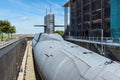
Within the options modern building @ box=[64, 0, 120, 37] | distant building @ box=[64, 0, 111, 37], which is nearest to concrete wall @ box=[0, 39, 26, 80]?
modern building @ box=[64, 0, 120, 37]

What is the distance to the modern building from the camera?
47419 mm

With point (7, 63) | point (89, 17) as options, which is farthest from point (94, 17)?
point (7, 63)

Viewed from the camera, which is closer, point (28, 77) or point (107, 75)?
point (107, 75)

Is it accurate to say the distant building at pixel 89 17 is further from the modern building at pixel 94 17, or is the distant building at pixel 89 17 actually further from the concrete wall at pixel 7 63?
the concrete wall at pixel 7 63

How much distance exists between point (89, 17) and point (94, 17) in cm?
473

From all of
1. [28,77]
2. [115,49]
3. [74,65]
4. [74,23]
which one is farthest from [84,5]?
[74,65]

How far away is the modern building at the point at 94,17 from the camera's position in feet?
156

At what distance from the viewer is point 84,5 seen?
7250cm

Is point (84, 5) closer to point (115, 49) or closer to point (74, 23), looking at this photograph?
point (74, 23)

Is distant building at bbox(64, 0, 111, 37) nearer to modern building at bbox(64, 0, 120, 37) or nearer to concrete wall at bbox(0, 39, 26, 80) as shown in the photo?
modern building at bbox(64, 0, 120, 37)

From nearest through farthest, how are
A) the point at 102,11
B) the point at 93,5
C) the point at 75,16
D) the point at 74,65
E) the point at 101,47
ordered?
the point at 74,65, the point at 101,47, the point at 102,11, the point at 93,5, the point at 75,16

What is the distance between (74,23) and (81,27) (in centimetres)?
932

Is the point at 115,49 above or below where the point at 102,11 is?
below

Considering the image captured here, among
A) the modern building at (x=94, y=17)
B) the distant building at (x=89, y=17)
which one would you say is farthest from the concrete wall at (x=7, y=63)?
the distant building at (x=89, y=17)
